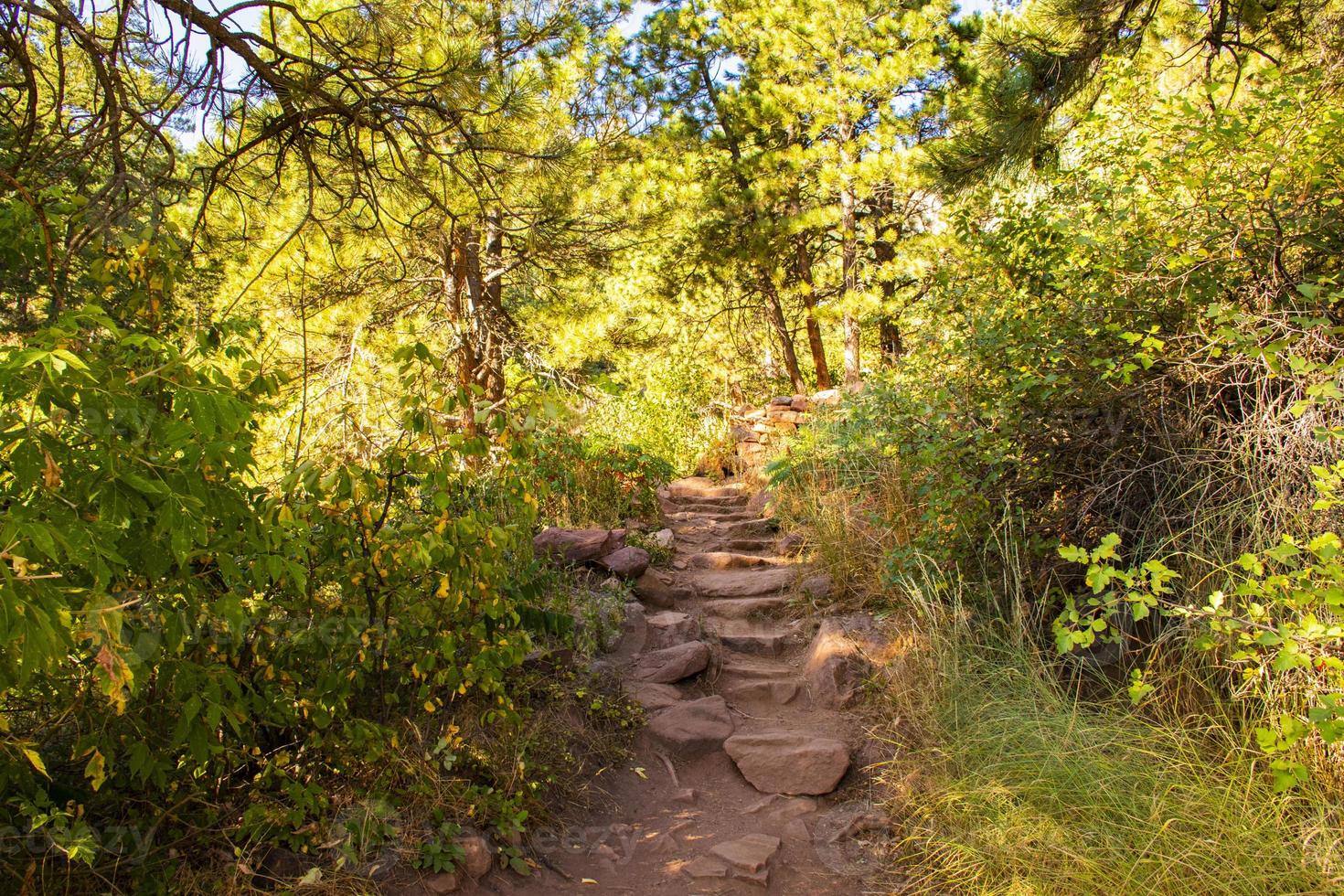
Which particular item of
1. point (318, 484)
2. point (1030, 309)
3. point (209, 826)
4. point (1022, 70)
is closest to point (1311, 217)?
point (1030, 309)

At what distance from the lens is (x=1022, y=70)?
13.3 ft

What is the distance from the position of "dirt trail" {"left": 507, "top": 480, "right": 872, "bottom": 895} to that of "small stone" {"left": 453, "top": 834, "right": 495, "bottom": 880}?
116mm

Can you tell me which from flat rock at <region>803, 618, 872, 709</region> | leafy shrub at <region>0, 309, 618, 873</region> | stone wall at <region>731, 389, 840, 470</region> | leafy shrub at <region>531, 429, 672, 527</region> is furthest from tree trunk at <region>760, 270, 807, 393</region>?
leafy shrub at <region>0, 309, 618, 873</region>

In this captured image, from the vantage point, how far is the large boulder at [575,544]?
509 centimetres

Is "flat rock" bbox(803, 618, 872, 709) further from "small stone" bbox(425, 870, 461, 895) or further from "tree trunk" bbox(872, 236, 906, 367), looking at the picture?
"tree trunk" bbox(872, 236, 906, 367)

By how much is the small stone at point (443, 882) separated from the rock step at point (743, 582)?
298 centimetres

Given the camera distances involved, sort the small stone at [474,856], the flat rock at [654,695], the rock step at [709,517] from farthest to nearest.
A: the rock step at [709,517]
the flat rock at [654,695]
the small stone at [474,856]

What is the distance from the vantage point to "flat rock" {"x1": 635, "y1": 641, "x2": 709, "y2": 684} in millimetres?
4211

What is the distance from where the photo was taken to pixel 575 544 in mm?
5172

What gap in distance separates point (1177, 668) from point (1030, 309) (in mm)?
1664

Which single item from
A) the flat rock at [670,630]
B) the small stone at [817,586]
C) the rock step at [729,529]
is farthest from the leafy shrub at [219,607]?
the rock step at [729,529]

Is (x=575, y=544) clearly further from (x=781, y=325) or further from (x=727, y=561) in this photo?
(x=781, y=325)

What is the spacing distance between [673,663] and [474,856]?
1753mm

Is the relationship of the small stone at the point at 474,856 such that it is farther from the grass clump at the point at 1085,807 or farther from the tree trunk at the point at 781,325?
the tree trunk at the point at 781,325
